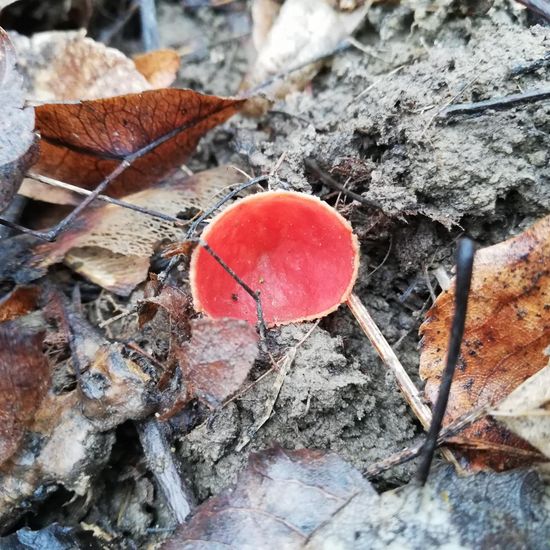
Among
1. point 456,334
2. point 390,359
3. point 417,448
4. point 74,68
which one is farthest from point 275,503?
point 74,68

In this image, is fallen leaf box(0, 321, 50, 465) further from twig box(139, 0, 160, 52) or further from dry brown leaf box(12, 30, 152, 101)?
twig box(139, 0, 160, 52)

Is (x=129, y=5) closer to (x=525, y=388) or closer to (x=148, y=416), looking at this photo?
(x=148, y=416)

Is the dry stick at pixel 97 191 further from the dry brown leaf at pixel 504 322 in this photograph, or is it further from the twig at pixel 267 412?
the dry brown leaf at pixel 504 322

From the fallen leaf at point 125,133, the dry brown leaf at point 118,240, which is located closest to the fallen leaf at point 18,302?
the dry brown leaf at point 118,240

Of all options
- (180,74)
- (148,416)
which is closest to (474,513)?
(148,416)

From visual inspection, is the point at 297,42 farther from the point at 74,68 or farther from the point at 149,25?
the point at 74,68

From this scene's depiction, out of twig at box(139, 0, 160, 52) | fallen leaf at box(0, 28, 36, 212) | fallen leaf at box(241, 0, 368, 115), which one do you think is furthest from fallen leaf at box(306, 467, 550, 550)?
twig at box(139, 0, 160, 52)

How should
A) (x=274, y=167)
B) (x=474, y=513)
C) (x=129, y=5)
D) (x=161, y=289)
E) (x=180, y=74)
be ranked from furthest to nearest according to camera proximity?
(x=129, y=5)
(x=180, y=74)
(x=274, y=167)
(x=161, y=289)
(x=474, y=513)

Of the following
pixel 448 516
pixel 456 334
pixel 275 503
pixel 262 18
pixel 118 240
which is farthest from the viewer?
pixel 262 18
